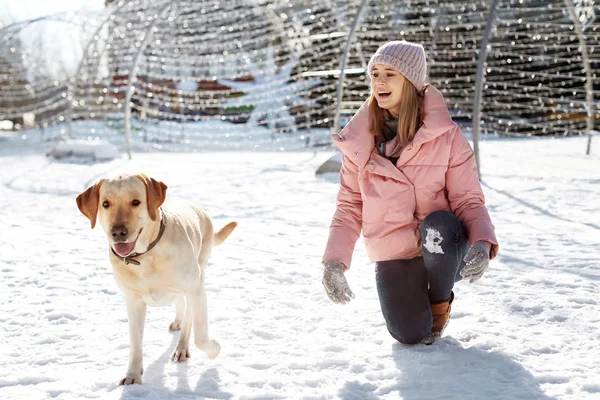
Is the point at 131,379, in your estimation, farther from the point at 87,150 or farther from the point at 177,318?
the point at 87,150

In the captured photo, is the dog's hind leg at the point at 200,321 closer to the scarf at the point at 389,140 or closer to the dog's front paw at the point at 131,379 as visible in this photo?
the dog's front paw at the point at 131,379

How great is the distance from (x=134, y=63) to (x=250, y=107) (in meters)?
6.62

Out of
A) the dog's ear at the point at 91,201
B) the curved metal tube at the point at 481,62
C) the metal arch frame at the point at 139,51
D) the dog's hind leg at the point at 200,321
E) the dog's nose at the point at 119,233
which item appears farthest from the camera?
the metal arch frame at the point at 139,51

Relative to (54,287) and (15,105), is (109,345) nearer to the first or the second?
(54,287)

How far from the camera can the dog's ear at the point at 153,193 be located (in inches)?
80.3

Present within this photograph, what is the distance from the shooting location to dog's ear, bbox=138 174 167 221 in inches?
80.3

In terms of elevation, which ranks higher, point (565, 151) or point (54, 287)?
point (54, 287)

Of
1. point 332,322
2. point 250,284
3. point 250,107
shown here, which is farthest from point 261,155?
point 332,322

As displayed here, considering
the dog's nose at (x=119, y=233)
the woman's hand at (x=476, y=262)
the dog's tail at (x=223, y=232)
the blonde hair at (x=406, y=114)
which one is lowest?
the dog's tail at (x=223, y=232)

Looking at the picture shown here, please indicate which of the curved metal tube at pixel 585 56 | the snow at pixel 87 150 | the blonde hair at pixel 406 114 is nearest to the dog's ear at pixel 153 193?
the blonde hair at pixel 406 114

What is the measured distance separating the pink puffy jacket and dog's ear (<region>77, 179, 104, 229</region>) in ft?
2.69

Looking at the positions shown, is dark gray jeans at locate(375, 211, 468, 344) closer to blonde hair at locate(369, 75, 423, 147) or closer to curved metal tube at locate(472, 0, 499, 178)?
blonde hair at locate(369, 75, 423, 147)

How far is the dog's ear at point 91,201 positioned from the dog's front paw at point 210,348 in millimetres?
554

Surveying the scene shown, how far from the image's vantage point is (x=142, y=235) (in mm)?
2035
